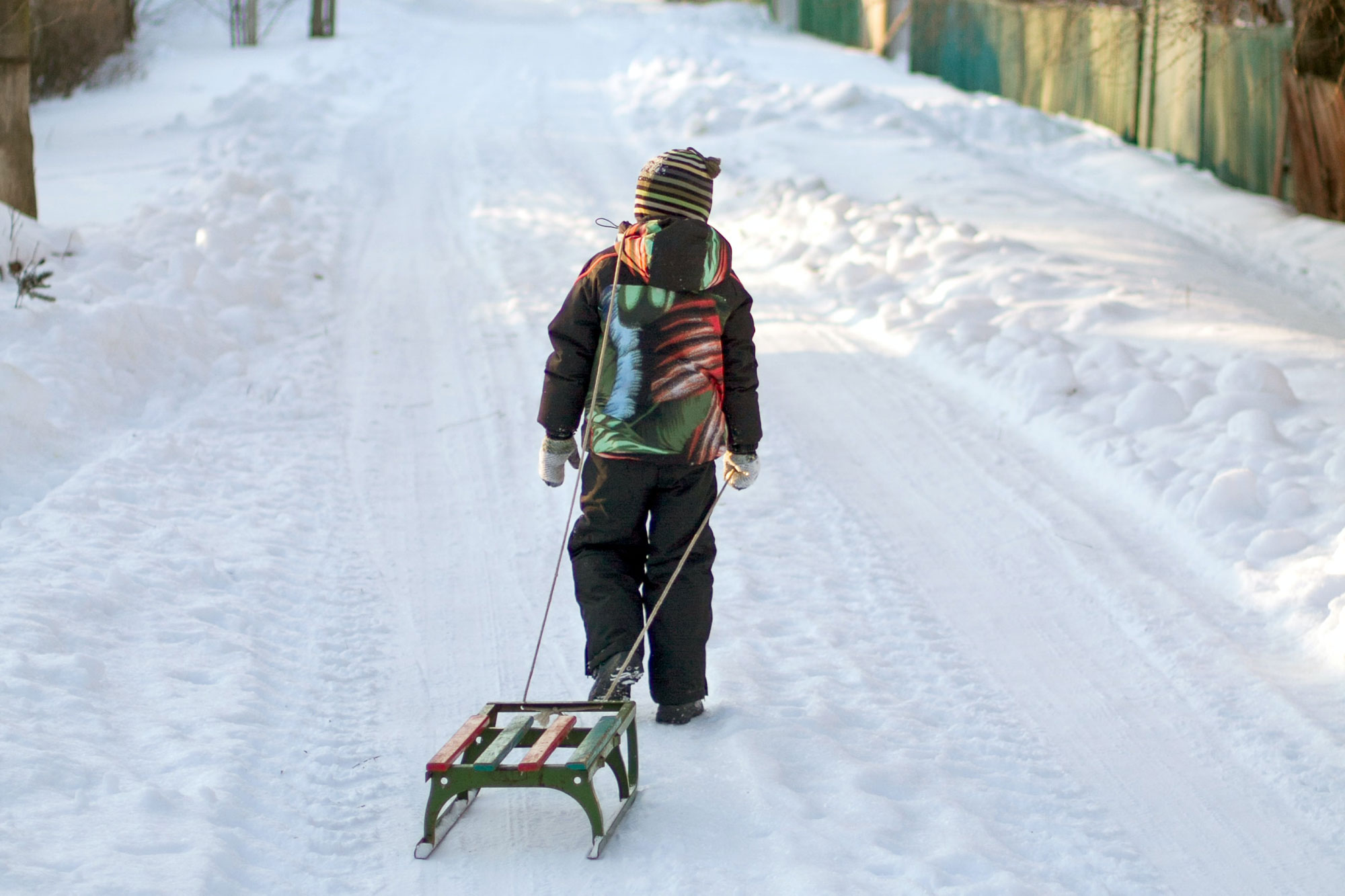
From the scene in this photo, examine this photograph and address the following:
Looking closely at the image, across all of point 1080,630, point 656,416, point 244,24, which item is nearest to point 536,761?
point 656,416

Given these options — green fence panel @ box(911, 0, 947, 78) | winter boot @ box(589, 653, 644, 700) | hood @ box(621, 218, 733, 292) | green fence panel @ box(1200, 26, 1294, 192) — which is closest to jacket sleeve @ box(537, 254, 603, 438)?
hood @ box(621, 218, 733, 292)

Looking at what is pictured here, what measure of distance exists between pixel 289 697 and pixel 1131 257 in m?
8.42

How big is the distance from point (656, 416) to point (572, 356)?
314mm

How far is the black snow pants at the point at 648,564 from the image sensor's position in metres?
3.91

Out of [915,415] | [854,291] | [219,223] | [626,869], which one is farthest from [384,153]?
[626,869]

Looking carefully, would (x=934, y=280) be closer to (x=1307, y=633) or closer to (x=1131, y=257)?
(x=1131, y=257)

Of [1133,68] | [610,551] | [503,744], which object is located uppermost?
[1133,68]

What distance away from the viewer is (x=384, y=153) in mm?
15125

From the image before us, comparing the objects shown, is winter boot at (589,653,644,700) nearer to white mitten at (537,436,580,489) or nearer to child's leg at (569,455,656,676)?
child's leg at (569,455,656,676)

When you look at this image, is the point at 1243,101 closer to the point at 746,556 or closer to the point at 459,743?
the point at 746,556

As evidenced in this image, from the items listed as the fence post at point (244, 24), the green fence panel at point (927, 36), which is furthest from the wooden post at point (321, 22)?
the green fence panel at point (927, 36)

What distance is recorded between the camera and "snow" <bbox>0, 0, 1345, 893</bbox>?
3.42 meters

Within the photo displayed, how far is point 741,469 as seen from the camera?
397cm

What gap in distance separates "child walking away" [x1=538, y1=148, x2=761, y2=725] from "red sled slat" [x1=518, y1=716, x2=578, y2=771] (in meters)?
0.34
